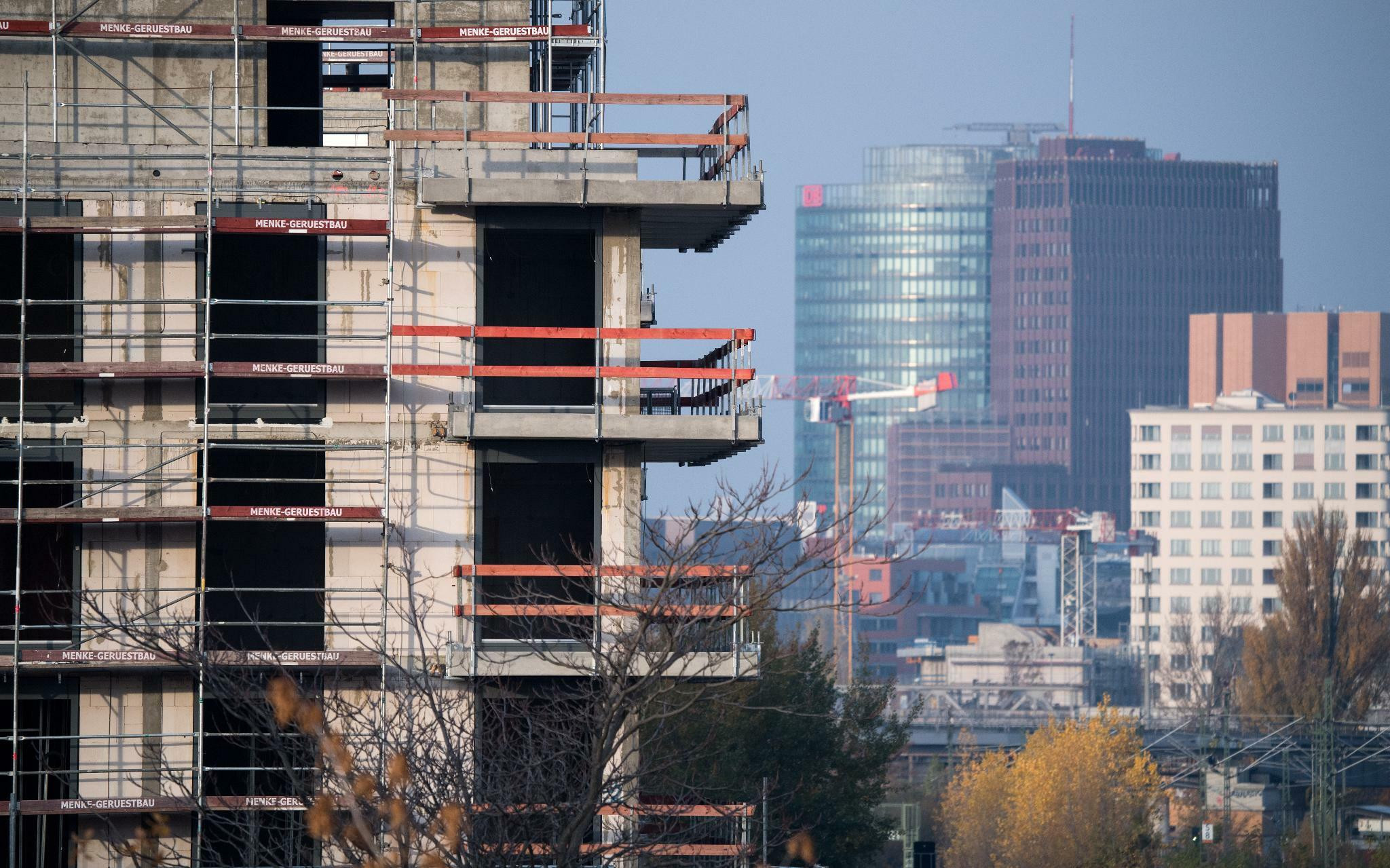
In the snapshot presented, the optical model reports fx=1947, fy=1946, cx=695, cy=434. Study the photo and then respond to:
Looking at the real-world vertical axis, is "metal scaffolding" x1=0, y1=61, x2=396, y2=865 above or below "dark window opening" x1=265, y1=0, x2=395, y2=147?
below

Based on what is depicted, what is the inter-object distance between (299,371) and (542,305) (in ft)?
12.3

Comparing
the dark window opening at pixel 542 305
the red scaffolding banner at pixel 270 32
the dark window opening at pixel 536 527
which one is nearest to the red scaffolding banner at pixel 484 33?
the red scaffolding banner at pixel 270 32

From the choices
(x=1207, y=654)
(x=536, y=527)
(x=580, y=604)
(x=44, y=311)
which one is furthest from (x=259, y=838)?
(x=1207, y=654)

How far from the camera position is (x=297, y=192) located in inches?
958

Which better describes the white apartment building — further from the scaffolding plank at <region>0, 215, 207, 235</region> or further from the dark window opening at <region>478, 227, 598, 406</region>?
the scaffolding plank at <region>0, 215, 207, 235</region>


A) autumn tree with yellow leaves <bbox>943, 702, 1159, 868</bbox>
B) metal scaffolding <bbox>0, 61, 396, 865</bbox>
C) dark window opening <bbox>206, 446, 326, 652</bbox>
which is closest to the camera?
metal scaffolding <bbox>0, 61, 396, 865</bbox>

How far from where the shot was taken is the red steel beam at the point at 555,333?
77.6ft

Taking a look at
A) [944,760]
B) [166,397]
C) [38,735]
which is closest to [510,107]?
[166,397]

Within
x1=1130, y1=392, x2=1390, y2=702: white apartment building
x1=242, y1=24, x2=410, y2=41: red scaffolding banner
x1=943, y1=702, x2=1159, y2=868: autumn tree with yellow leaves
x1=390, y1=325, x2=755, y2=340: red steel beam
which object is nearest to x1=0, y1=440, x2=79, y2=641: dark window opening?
x1=390, y1=325, x2=755, y2=340: red steel beam

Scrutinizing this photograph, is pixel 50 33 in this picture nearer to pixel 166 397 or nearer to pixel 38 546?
pixel 166 397

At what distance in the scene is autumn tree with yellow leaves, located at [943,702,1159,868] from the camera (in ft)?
242

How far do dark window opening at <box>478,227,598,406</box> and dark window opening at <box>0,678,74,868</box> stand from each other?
6620mm

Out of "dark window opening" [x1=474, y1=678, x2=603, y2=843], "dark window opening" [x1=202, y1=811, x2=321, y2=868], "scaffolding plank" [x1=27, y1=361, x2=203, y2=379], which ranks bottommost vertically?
"dark window opening" [x1=202, y1=811, x2=321, y2=868]

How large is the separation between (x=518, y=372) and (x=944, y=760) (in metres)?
88.0
